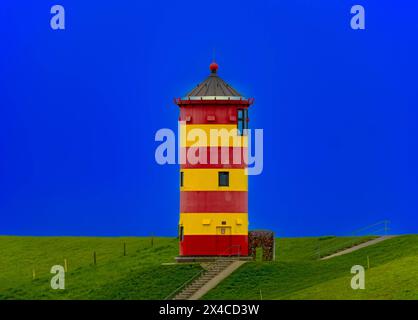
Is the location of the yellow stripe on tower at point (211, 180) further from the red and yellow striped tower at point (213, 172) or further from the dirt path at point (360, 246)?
the dirt path at point (360, 246)

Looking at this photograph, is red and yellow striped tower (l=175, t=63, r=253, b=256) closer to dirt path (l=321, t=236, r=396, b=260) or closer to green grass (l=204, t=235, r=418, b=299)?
green grass (l=204, t=235, r=418, b=299)

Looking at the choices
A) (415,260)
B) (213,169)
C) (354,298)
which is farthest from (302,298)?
(213,169)

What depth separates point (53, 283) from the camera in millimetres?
81000

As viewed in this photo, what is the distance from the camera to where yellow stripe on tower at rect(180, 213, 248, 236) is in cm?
7756

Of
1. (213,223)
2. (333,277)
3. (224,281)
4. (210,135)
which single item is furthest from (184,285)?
(210,135)

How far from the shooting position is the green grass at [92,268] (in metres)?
74.4

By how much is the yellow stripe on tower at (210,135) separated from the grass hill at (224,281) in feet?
21.1

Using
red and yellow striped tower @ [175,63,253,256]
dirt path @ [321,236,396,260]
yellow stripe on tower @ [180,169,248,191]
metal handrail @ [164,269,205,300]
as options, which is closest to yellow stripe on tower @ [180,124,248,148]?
red and yellow striped tower @ [175,63,253,256]

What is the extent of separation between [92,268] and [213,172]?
429 inches

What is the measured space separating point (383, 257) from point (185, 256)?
1029 centimetres
